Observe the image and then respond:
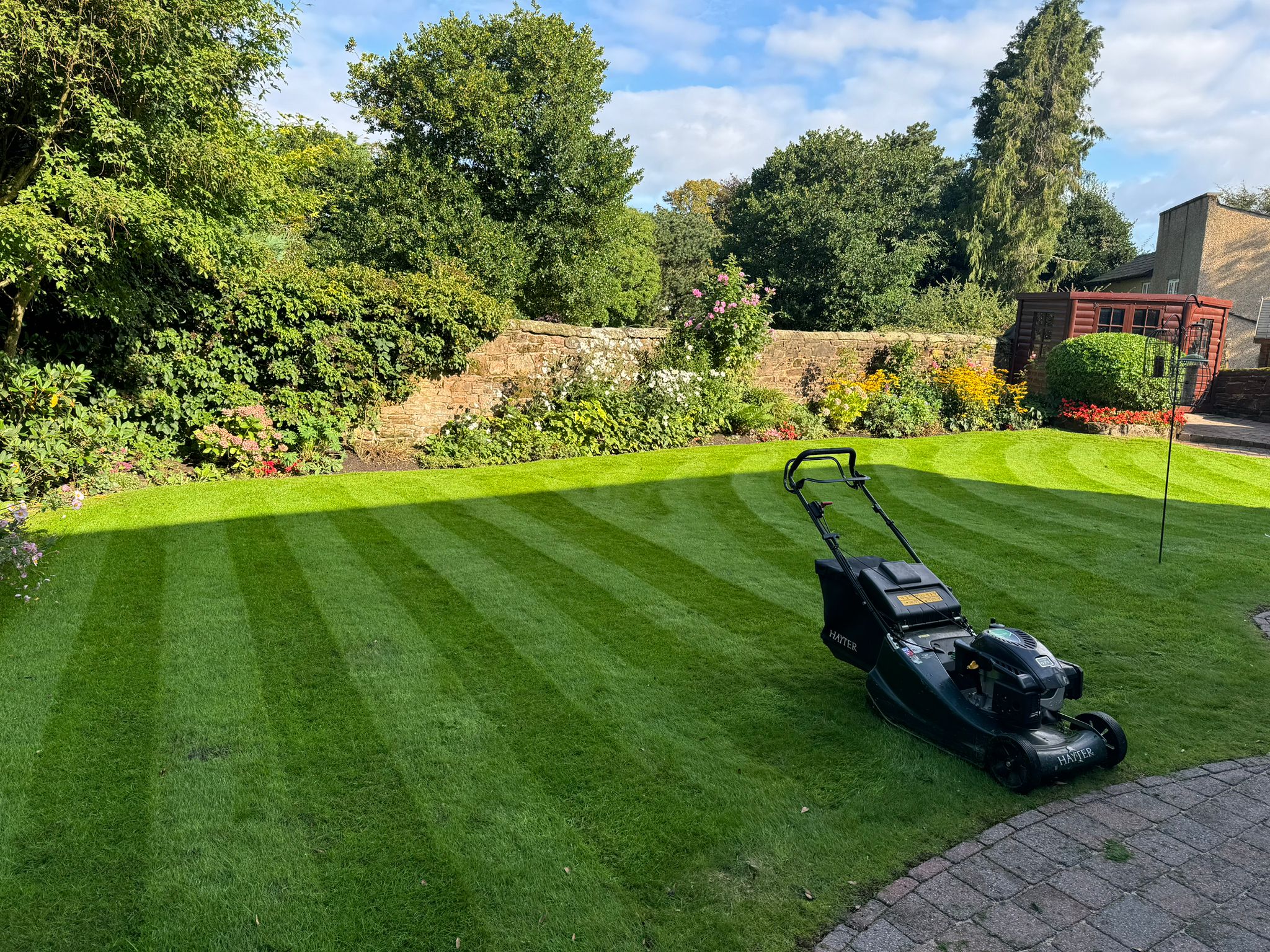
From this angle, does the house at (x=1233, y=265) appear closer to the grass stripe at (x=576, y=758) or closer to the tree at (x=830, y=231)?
the tree at (x=830, y=231)

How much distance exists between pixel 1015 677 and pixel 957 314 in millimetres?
20330

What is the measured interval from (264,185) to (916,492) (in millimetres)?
8054

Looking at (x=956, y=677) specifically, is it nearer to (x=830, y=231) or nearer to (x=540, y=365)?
(x=540, y=365)

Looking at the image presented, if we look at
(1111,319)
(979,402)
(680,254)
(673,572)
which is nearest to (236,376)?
(673,572)

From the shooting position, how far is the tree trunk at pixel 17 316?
24.8 ft

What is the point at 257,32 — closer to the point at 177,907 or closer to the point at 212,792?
the point at 212,792

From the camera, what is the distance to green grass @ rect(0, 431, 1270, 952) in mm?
2803

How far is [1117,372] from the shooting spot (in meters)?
14.8

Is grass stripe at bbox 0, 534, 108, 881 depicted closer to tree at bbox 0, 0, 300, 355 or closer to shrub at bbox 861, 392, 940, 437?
tree at bbox 0, 0, 300, 355

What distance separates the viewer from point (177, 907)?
2715 mm

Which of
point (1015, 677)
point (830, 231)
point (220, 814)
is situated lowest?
point (220, 814)

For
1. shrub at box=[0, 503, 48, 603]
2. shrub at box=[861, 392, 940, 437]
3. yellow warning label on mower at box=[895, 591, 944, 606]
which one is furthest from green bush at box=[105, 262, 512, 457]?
yellow warning label on mower at box=[895, 591, 944, 606]

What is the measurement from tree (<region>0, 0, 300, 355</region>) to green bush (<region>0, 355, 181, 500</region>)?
0.55 metres

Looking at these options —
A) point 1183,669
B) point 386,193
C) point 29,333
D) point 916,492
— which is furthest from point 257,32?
point 386,193
